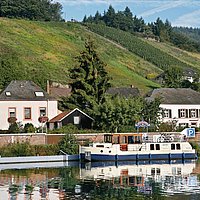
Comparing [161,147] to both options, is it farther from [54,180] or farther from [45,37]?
[45,37]

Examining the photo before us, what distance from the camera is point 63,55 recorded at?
132250 millimetres

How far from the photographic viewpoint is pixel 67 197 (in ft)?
123

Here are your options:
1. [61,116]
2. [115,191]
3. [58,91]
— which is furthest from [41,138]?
[58,91]

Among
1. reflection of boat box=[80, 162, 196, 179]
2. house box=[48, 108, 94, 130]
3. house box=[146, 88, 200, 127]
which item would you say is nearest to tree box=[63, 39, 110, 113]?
house box=[48, 108, 94, 130]

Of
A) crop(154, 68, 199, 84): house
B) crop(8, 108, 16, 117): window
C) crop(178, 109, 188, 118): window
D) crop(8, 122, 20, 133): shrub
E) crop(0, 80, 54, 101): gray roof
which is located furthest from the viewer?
crop(154, 68, 199, 84): house

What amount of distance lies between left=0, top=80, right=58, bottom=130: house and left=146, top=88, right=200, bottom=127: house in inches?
767

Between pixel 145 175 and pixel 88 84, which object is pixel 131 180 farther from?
pixel 88 84

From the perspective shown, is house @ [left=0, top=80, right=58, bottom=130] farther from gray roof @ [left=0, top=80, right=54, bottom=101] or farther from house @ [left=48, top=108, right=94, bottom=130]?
house @ [left=48, top=108, right=94, bottom=130]

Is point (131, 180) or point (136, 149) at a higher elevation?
point (136, 149)

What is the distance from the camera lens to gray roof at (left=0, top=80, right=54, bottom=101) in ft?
241

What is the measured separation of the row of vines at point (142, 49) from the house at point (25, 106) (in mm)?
79876

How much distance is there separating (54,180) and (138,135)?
19.4 meters

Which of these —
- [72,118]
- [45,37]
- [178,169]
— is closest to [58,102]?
[72,118]

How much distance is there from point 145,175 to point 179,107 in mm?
40966
